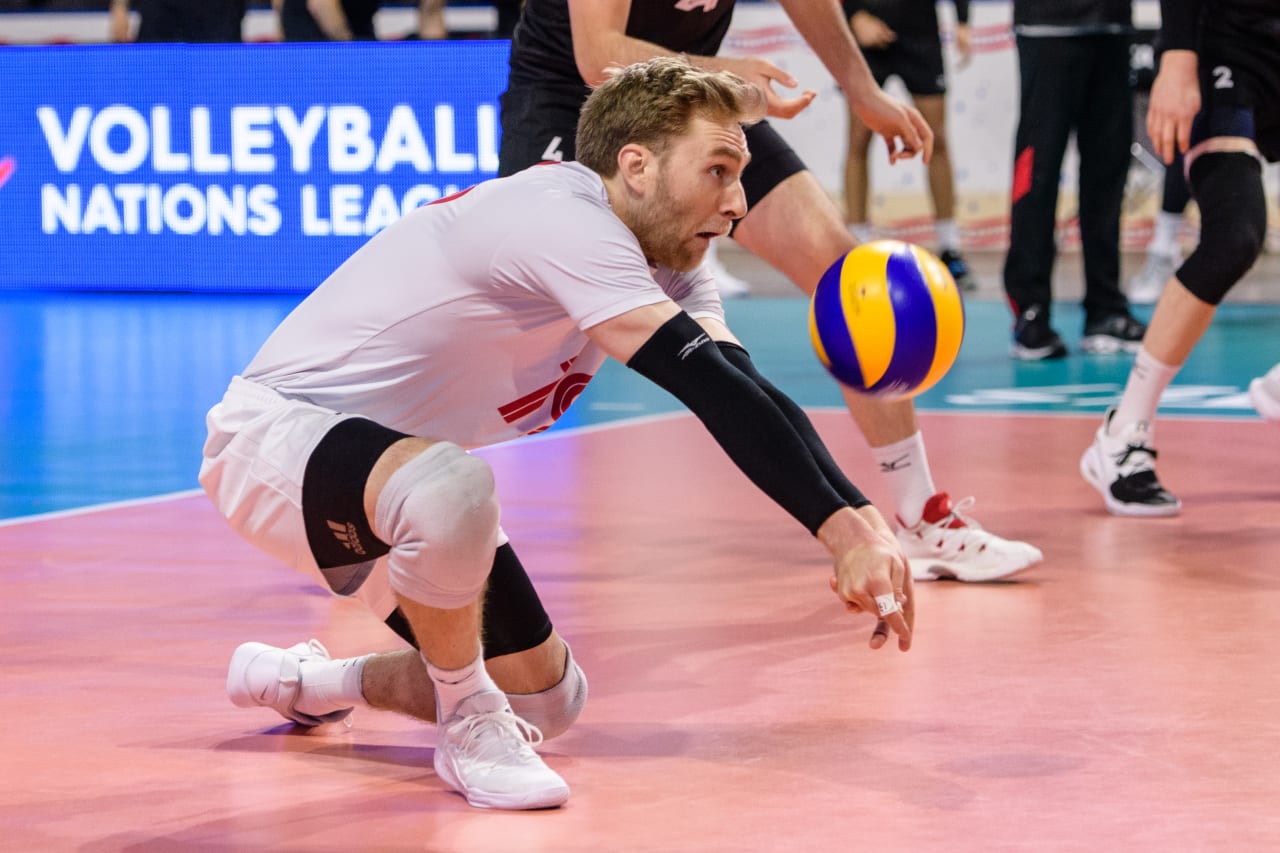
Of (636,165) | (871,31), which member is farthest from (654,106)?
(871,31)

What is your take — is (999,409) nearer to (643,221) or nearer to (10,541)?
(10,541)

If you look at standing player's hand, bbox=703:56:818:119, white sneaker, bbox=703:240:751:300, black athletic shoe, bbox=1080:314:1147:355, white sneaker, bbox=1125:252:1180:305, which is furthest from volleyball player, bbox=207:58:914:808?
white sneaker, bbox=703:240:751:300

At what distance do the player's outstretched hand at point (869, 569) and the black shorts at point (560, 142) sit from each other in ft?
7.10

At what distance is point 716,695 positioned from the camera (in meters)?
3.79

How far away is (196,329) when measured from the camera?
35.5 ft

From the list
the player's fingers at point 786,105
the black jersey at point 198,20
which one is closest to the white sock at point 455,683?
the player's fingers at point 786,105

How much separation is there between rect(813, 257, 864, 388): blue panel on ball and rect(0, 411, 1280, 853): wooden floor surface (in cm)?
59

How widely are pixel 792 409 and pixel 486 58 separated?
946cm

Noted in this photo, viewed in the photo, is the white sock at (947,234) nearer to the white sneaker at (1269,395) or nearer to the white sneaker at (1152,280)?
the white sneaker at (1152,280)

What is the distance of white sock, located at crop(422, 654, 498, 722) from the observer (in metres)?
3.26

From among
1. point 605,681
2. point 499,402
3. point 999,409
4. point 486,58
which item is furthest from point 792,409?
point 486,58

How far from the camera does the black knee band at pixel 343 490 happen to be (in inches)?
122

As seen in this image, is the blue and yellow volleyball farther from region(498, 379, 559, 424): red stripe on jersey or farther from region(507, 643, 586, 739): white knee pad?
region(507, 643, 586, 739): white knee pad

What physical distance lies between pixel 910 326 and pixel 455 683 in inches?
48.2
